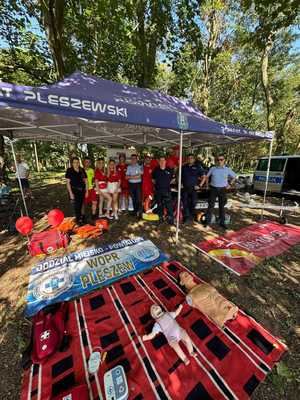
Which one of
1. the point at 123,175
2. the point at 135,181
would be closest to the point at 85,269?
the point at 135,181

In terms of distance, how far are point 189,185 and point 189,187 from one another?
0.06m

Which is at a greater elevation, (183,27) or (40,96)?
(183,27)

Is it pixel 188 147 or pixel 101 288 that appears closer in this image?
pixel 101 288

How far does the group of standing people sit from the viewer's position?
16.2ft

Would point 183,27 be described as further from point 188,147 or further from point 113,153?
point 113,153

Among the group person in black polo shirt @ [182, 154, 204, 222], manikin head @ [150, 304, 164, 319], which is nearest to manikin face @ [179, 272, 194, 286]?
manikin head @ [150, 304, 164, 319]

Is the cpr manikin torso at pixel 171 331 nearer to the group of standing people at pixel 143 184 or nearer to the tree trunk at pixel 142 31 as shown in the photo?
the group of standing people at pixel 143 184

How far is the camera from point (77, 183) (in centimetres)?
491

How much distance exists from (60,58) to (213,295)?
791 centimetres

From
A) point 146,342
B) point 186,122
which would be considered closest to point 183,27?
point 186,122

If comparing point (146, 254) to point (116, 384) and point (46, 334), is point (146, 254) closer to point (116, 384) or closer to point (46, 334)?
point (46, 334)

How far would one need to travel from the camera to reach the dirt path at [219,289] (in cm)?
177

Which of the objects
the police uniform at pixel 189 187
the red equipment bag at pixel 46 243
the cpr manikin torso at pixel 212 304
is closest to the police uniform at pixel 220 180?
the police uniform at pixel 189 187

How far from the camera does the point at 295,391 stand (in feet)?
5.53
